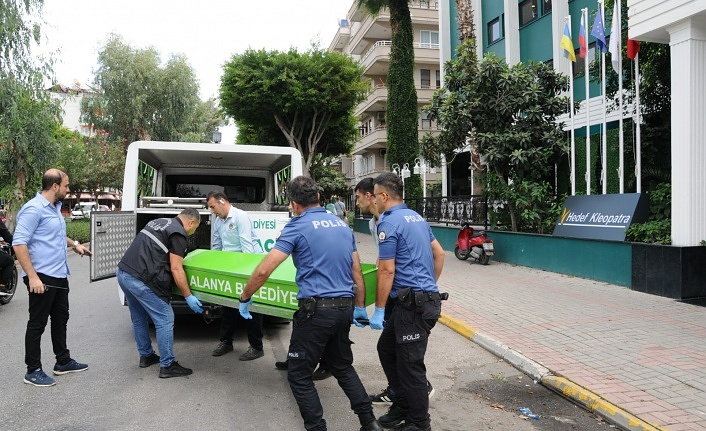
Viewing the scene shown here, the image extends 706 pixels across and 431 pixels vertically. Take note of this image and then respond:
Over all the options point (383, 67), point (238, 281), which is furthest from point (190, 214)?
point (383, 67)

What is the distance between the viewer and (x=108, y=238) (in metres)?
6.08

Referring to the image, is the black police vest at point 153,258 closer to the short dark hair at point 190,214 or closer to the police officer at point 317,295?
the short dark hair at point 190,214

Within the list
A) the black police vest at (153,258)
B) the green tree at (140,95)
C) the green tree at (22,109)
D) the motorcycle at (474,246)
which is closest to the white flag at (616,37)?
the motorcycle at (474,246)

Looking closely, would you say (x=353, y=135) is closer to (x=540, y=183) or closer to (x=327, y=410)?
(x=540, y=183)

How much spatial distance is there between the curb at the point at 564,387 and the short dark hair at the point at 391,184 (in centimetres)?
236

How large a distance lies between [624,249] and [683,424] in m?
5.98

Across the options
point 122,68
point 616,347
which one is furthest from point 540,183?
point 122,68

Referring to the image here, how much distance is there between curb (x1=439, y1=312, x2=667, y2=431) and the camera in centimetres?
412

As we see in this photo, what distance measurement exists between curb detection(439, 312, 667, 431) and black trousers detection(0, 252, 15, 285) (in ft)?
22.3

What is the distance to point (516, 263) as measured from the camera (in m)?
13.0

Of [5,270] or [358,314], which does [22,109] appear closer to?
[5,270]

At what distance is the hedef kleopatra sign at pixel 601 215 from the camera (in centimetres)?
988

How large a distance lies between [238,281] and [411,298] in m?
1.65

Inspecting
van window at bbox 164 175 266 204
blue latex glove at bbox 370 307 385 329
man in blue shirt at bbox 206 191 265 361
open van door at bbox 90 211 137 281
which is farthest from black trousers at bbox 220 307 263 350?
van window at bbox 164 175 266 204
